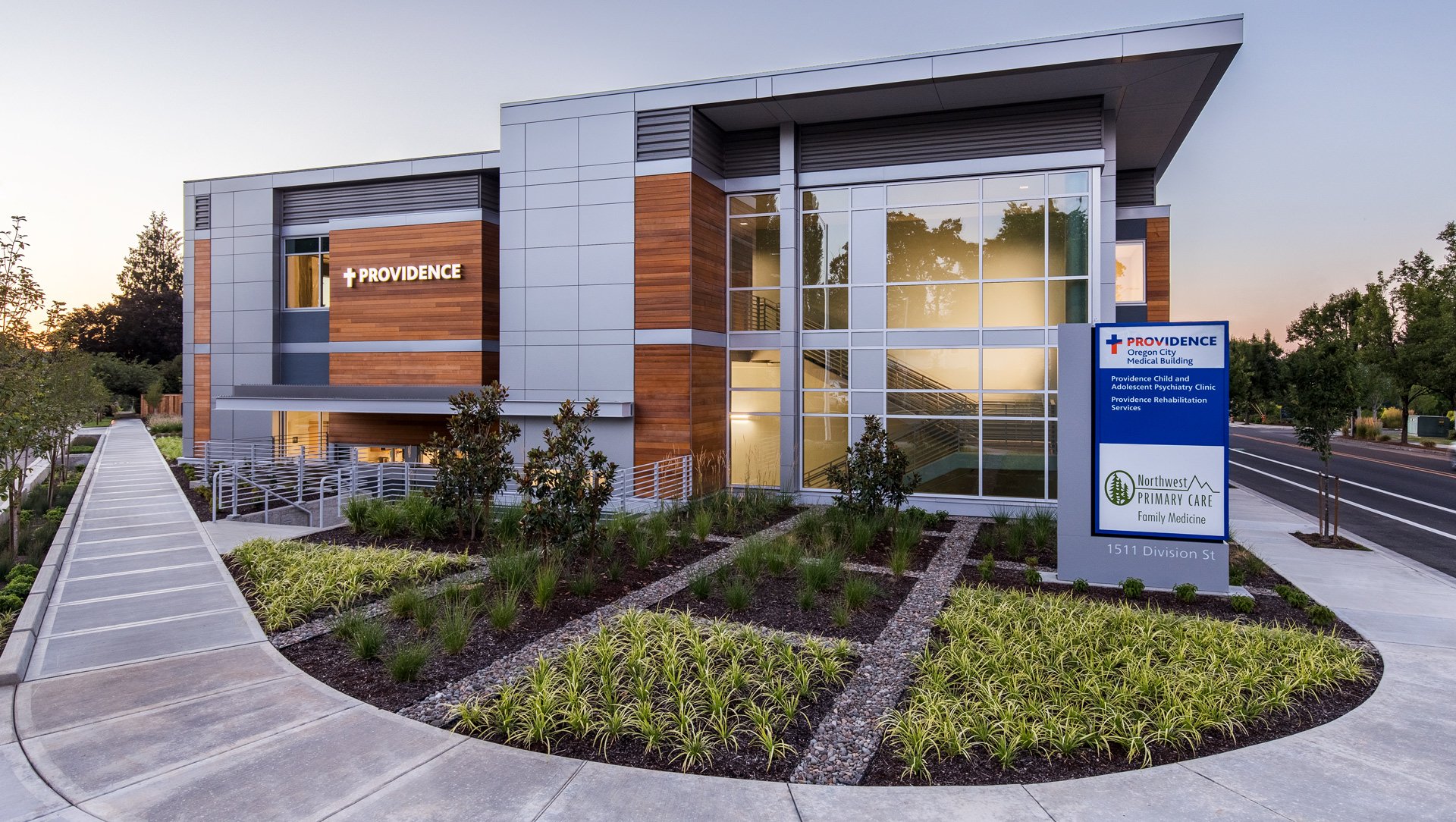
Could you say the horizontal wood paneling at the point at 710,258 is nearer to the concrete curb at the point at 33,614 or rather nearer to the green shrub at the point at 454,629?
the green shrub at the point at 454,629

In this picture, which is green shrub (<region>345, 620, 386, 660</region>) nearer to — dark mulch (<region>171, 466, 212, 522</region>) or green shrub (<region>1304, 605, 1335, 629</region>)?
dark mulch (<region>171, 466, 212, 522</region>)

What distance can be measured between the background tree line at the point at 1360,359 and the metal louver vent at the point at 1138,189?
593 centimetres

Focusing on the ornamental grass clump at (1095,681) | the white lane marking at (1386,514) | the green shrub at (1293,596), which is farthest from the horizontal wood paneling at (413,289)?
the white lane marking at (1386,514)

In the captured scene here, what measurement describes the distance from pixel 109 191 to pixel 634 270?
124 m

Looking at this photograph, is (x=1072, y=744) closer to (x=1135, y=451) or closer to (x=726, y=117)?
(x=1135, y=451)

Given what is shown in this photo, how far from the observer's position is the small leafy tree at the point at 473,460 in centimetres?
1205

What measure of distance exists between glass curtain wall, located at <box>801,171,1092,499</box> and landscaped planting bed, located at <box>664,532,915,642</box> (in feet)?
23.3

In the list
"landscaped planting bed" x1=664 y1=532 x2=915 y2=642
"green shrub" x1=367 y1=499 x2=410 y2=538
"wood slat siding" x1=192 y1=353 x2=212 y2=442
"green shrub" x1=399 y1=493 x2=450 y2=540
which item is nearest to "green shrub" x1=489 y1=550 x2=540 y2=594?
"landscaped planting bed" x1=664 y1=532 x2=915 y2=642

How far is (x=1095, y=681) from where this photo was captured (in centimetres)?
605

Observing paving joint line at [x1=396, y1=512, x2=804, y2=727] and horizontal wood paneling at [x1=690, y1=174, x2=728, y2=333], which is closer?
paving joint line at [x1=396, y1=512, x2=804, y2=727]

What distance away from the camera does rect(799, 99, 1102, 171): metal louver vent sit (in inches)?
626

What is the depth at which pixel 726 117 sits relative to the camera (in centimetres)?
1730

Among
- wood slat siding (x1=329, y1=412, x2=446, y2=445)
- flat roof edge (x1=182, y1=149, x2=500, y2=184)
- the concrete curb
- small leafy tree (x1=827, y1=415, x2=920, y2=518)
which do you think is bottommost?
the concrete curb

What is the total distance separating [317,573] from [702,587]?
16.8ft
